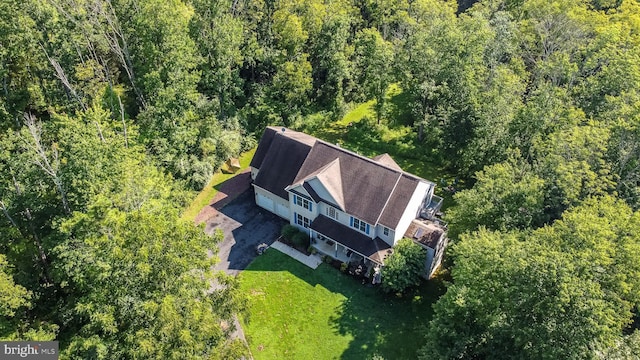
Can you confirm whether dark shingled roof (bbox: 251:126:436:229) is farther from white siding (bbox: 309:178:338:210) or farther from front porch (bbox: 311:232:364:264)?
front porch (bbox: 311:232:364:264)

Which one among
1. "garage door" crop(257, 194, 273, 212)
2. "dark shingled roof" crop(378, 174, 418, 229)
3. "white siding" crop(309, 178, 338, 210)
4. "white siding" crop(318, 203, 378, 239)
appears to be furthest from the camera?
"garage door" crop(257, 194, 273, 212)

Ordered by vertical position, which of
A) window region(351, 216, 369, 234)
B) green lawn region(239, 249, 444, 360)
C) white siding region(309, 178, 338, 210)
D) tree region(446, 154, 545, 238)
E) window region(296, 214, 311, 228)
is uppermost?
tree region(446, 154, 545, 238)

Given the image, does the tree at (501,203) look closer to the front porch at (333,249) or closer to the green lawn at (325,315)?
the green lawn at (325,315)

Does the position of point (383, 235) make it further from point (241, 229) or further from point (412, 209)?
point (241, 229)

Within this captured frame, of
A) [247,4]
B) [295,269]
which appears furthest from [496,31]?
[295,269]

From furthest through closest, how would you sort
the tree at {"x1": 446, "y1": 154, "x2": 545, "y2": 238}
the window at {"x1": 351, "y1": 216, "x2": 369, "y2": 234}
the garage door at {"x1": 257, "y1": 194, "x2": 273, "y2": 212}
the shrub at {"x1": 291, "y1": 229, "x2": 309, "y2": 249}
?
the garage door at {"x1": 257, "y1": 194, "x2": 273, "y2": 212} < the shrub at {"x1": 291, "y1": 229, "x2": 309, "y2": 249} < the window at {"x1": 351, "y1": 216, "x2": 369, "y2": 234} < the tree at {"x1": 446, "y1": 154, "x2": 545, "y2": 238}

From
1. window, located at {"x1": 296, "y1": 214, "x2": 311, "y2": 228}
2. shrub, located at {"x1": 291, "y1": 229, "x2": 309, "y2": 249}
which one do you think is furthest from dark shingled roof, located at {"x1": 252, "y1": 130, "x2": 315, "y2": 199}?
shrub, located at {"x1": 291, "y1": 229, "x2": 309, "y2": 249}

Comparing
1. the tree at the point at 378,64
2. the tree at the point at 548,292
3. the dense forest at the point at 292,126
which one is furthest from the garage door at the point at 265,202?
the tree at the point at 548,292
